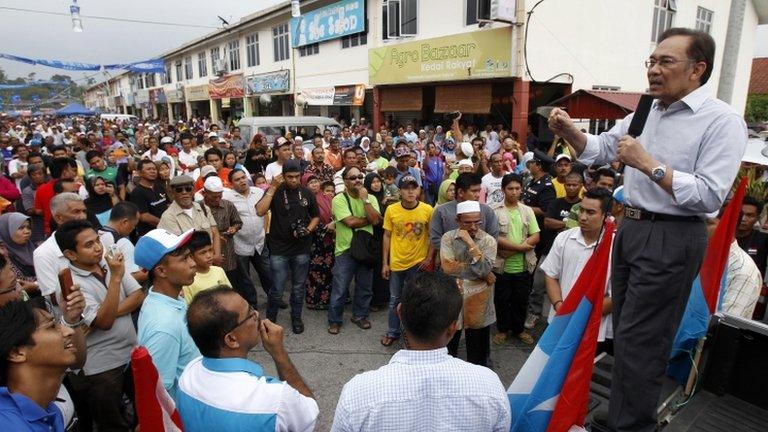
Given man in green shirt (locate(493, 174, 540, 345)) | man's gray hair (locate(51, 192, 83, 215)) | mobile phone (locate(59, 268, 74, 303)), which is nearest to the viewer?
mobile phone (locate(59, 268, 74, 303))

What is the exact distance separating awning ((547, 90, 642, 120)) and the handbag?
815cm

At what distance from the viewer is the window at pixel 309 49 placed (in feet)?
69.7

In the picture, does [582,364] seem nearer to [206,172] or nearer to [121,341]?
[121,341]

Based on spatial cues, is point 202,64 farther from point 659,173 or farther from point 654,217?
point 659,173

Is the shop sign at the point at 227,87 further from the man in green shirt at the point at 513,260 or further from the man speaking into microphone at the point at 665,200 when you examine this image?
the man speaking into microphone at the point at 665,200

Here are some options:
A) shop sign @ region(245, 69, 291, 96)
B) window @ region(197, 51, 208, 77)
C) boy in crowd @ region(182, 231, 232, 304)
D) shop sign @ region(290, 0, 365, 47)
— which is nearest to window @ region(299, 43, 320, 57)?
shop sign @ region(290, 0, 365, 47)

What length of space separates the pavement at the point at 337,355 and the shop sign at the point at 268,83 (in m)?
20.1

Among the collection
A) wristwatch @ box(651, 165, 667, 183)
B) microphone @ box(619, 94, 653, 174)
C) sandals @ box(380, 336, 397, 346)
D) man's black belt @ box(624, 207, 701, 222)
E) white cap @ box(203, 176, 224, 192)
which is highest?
microphone @ box(619, 94, 653, 174)

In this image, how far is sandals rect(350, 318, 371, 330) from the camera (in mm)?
5359

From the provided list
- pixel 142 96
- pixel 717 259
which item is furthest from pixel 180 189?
pixel 142 96

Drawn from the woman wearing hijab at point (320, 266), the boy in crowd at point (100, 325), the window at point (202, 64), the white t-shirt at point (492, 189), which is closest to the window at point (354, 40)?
the white t-shirt at point (492, 189)

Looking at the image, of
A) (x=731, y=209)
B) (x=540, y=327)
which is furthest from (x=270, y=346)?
(x=540, y=327)

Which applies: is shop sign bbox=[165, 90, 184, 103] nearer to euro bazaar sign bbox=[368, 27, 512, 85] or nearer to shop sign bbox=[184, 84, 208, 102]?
shop sign bbox=[184, 84, 208, 102]

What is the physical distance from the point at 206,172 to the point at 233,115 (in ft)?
87.3
